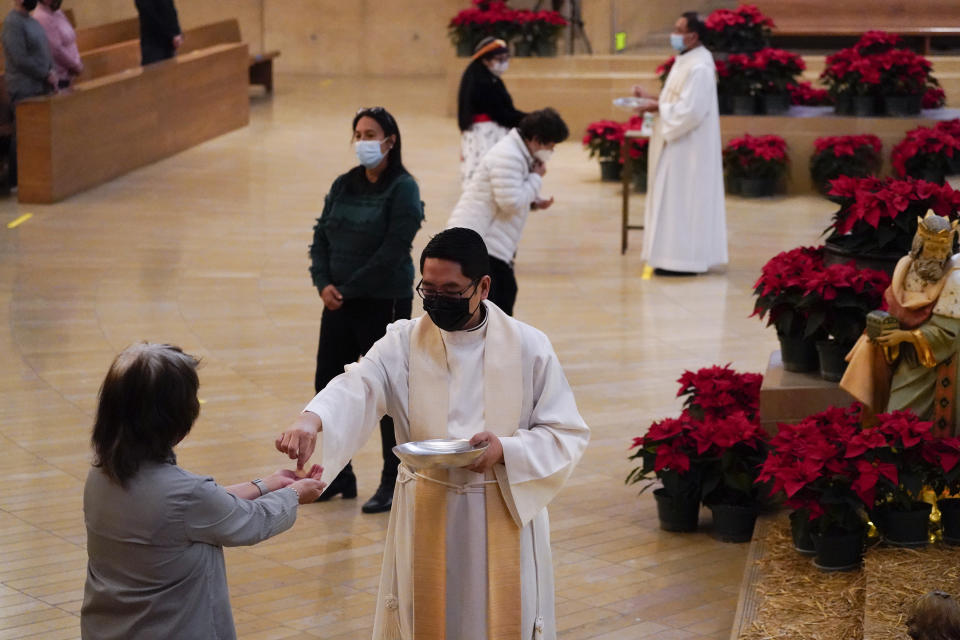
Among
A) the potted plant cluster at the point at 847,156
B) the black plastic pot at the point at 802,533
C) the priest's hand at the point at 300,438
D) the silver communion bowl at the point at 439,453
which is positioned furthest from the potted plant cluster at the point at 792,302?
the potted plant cluster at the point at 847,156

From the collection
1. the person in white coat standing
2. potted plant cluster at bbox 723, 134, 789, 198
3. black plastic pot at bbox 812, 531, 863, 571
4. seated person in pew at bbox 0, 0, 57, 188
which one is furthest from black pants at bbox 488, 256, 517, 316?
potted plant cluster at bbox 723, 134, 789, 198

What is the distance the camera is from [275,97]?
2166cm

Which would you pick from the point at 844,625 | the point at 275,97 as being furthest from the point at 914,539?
the point at 275,97

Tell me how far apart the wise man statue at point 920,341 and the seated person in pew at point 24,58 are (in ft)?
31.9

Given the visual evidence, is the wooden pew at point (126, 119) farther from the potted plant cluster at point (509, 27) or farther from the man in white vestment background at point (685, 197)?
the man in white vestment background at point (685, 197)

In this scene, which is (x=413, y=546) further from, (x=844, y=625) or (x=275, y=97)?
(x=275, y=97)

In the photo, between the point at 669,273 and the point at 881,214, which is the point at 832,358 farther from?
the point at 669,273

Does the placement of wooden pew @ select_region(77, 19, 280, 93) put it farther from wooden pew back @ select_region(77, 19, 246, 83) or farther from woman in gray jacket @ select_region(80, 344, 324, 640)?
woman in gray jacket @ select_region(80, 344, 324, 640)

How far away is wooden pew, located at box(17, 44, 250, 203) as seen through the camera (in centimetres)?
1304

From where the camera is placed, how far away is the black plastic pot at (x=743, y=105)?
588 inches

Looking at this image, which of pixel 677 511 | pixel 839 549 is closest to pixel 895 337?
pixel 839 549

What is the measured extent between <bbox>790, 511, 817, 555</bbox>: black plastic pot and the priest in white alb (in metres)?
2.04

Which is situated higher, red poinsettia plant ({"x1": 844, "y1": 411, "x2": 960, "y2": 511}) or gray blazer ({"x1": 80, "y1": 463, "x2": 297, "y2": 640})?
gray blazer ({"x1": 80, "y1": 463, "x2": 297, "y2": 640})

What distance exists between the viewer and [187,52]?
746 inches
